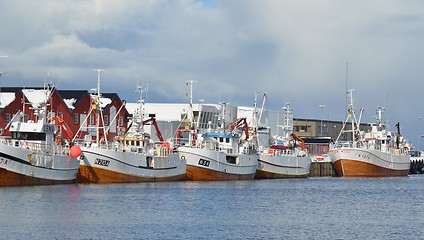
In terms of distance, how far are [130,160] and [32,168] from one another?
1327cm

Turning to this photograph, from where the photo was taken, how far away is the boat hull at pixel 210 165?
96.6 meters

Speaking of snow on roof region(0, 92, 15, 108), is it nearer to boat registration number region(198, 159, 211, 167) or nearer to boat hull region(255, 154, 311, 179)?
boat registration number region(198, 159, 211, 167)

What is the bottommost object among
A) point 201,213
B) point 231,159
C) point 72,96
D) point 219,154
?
point 201,213

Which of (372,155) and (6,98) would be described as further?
(372,155)

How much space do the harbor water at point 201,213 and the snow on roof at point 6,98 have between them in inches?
1098

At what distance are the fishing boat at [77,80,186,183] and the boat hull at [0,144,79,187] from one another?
12.8 feet

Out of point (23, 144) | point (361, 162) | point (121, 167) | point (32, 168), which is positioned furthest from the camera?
point (361, 162)

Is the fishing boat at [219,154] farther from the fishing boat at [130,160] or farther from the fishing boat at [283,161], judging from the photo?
the fishing boat at [283,161]

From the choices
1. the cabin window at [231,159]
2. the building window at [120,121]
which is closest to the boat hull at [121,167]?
the cabin window at [231,159]

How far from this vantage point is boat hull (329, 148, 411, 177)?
119625 mm

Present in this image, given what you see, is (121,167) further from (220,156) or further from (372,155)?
(372,155)

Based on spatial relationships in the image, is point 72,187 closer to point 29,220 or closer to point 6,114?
point 29,220

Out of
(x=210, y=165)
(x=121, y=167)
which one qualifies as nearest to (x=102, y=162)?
(x=121, y=167)

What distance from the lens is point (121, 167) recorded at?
279 ft
